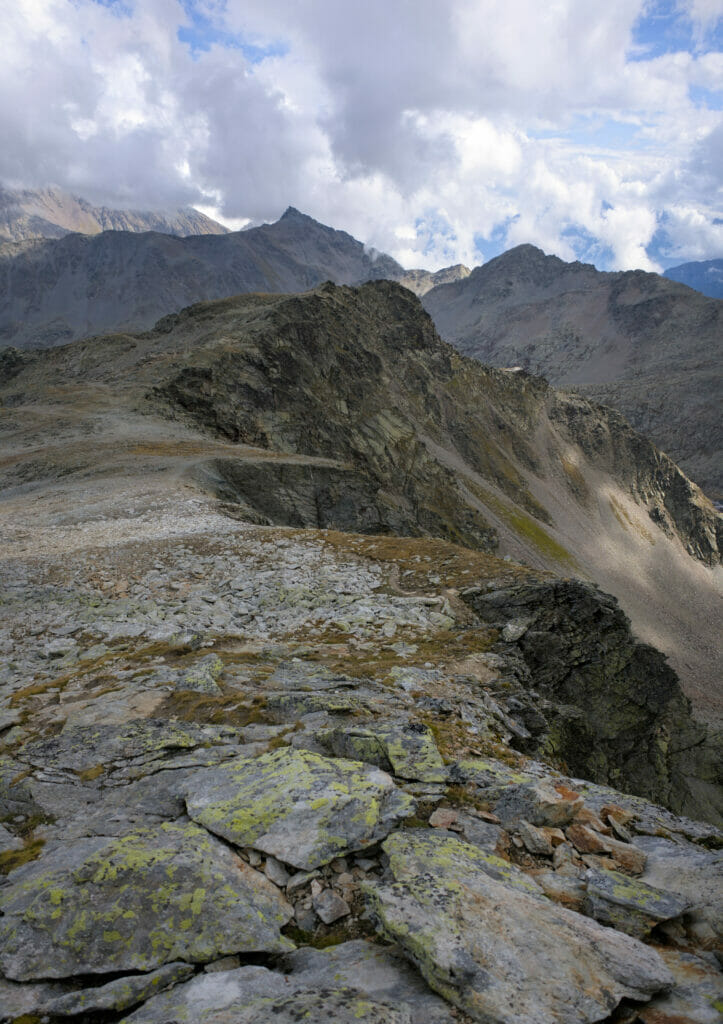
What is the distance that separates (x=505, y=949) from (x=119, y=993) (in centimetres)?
307

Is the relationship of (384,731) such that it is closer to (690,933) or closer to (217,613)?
(690,933)

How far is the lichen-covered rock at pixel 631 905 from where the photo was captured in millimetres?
4949

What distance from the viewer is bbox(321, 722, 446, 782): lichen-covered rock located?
7.43 meters

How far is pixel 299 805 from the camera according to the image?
609 cm

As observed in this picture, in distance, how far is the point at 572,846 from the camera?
250 inches

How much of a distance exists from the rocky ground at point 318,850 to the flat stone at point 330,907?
20 millimetres

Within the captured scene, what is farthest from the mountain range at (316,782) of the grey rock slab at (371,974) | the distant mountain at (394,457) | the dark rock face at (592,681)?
the distant mountain at (394,457)

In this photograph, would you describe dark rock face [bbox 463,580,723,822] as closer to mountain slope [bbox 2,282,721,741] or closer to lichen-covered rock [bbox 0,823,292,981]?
lichen-covered rock [bbox 0,823,292,981]

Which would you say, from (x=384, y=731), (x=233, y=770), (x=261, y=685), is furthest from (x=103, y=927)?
(x=261, y=685)

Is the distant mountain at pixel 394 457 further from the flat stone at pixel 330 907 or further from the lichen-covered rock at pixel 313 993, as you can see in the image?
the lichen-covered rock at pixel 313 993

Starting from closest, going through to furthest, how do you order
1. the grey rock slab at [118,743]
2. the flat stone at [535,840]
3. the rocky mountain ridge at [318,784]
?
1. the rocky mountain ridge at [318,784]
2. the flat stone at [535,840]
3. the grey rock slab at [118,743]

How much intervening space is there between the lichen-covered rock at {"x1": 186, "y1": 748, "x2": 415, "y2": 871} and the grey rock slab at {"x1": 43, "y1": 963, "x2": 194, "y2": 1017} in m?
1.47

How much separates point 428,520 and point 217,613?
193 ft

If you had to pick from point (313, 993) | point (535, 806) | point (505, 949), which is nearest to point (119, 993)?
point (313, 993)
